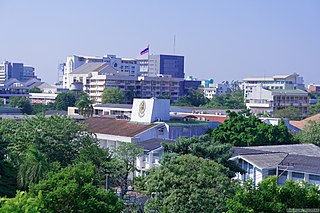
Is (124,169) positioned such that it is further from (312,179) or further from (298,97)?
(298,97)

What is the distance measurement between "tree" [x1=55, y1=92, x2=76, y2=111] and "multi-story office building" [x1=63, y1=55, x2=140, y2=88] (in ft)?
85.7

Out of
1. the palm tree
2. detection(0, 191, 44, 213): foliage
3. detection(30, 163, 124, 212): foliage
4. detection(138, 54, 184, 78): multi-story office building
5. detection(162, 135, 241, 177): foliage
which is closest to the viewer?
detection(0, 191, 44, 213): foliage

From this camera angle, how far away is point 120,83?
3172 inches

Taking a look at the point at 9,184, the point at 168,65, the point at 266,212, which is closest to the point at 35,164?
the point at 9,184

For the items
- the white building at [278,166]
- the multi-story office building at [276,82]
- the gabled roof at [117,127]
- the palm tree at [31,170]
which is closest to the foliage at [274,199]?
the white building at [278,166]

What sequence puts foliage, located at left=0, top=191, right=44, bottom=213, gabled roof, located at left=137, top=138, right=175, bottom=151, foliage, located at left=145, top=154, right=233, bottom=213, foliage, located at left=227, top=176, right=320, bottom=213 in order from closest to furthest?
foliage, located at left=0, top=191, right=44, bottom=213 → foliage, located at left=227, top=176, right=320, bottom=213 → foliage, located at left=145, top=154, right=233, bottom=213 → gabled roof, located at left=137, top=138, right=175, bottom=151

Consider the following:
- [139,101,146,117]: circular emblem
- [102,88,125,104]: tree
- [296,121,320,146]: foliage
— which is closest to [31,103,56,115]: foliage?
[102,88,125,104]: tree

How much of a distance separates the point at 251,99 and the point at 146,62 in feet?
175

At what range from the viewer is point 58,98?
71.1 m

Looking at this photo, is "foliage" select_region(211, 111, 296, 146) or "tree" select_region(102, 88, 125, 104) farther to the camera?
"tree" select_region(102, 88, 125, 104)

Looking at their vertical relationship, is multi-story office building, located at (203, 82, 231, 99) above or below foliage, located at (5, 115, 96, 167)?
above

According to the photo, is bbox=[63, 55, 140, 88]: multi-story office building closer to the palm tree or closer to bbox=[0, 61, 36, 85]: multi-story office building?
bbox=[0, 61, 36, 85]: multi-story office building

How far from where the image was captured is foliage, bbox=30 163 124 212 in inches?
623

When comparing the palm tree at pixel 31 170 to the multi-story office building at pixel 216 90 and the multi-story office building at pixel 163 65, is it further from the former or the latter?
the multi-story office building at pixel 163 65
